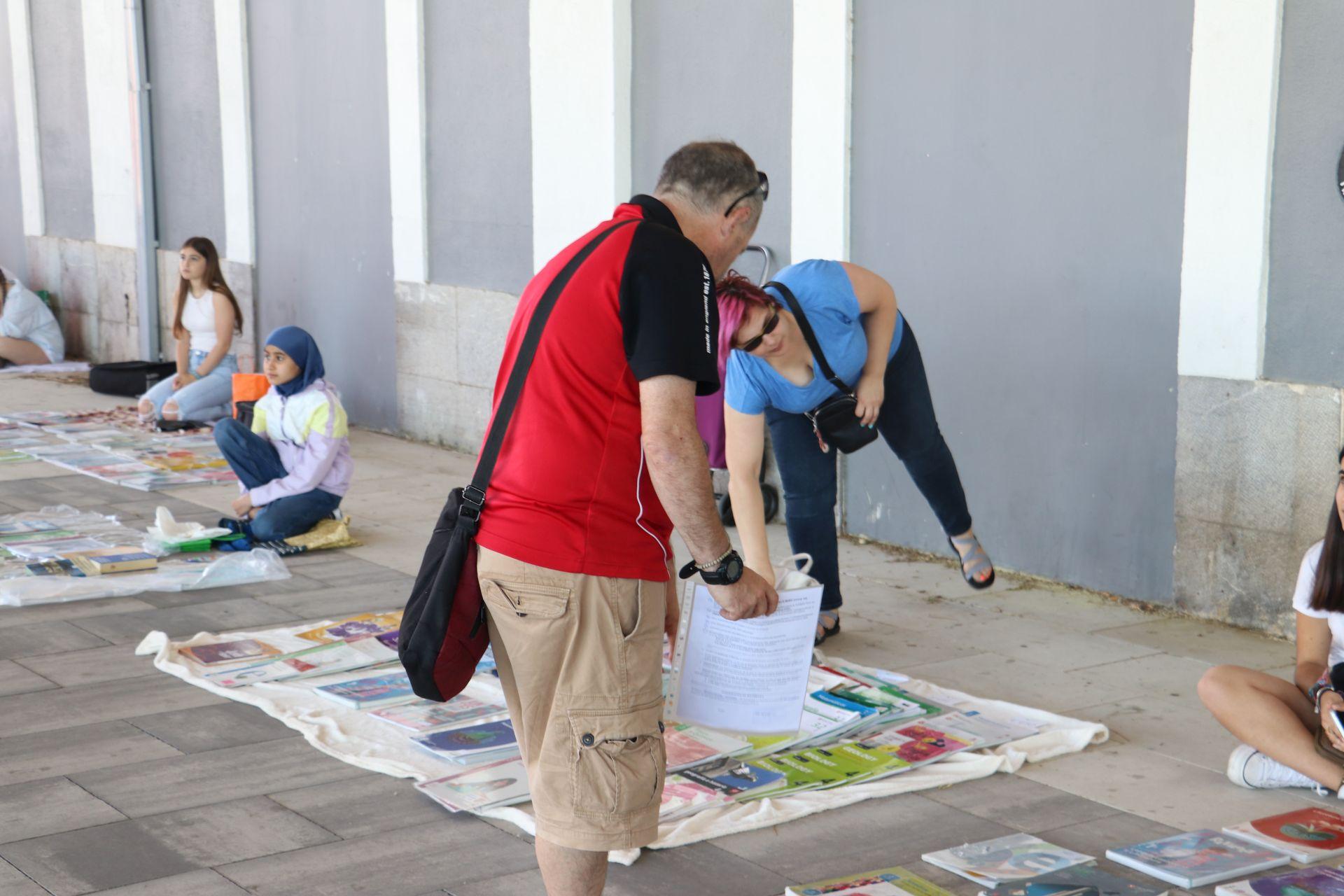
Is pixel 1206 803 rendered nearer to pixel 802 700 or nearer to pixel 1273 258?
pixel 802 700

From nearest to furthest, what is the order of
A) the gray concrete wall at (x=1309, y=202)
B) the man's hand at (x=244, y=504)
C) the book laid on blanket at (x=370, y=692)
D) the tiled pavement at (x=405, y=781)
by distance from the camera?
the tiled pavement at (x=405, y=781) → the book laid on blanket at (x=370, y=692) → the gray concrete wall at (x=1309, y=202) → the man's hand at (x=244, y=504)

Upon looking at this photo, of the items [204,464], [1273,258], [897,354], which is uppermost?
[1273,258]

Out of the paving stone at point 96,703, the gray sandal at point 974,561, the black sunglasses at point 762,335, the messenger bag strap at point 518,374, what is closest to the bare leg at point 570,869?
the messenger bag strap at point 518,374

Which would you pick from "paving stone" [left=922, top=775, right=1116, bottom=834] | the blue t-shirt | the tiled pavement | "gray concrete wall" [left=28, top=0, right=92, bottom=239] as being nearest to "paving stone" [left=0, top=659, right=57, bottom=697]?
the tiled pavement

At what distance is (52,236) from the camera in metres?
15.2

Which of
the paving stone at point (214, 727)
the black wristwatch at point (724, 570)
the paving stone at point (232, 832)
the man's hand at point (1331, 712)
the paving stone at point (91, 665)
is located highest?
the black wristwatch at point (724, 570)

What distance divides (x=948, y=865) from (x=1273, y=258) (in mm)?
2889

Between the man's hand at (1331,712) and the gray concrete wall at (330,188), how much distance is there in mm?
7604

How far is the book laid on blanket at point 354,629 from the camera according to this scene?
551 cm

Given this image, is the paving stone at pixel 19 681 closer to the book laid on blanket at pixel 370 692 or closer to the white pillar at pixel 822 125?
the book laid on blanket at pixel 370 692

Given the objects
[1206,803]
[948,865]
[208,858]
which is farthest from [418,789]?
[1206,803]

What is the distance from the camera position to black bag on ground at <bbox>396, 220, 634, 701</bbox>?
2842 mm

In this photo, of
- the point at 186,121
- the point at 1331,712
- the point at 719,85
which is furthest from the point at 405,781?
the point at 186,121

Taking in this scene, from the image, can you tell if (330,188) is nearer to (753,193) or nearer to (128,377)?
(128,377)
